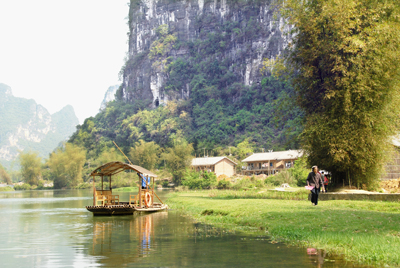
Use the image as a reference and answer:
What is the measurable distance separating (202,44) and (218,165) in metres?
104

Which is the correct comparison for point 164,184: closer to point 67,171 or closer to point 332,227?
point 67,171

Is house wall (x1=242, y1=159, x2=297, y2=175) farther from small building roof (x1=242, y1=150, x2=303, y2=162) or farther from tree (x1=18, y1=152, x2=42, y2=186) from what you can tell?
tree (x1=18, y1=152, x2=42, y2=186)

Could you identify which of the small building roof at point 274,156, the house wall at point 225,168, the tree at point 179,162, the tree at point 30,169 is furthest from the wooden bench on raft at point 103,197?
the tree at point 30,169

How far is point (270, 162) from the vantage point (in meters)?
85.3

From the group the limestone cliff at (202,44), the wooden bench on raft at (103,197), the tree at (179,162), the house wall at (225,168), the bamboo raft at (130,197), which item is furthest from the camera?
the limestone cliff at (202,44)

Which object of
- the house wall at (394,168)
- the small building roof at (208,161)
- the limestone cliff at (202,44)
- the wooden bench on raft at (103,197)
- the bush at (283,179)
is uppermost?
the limestone cliff at (202,44)

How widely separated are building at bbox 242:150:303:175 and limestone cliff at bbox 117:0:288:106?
7022 cm

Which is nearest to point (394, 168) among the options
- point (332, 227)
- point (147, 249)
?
point (332, 227)

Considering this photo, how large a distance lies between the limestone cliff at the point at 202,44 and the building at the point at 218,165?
66.5 m

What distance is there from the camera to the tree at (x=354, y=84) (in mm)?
25062

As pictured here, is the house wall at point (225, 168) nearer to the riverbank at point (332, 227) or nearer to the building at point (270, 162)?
the building at point (270, 162)

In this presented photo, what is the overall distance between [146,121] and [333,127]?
435ft

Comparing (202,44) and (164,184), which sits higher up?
(202,44)

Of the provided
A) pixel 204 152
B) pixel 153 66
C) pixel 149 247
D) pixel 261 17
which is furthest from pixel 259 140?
pixel 149 247
